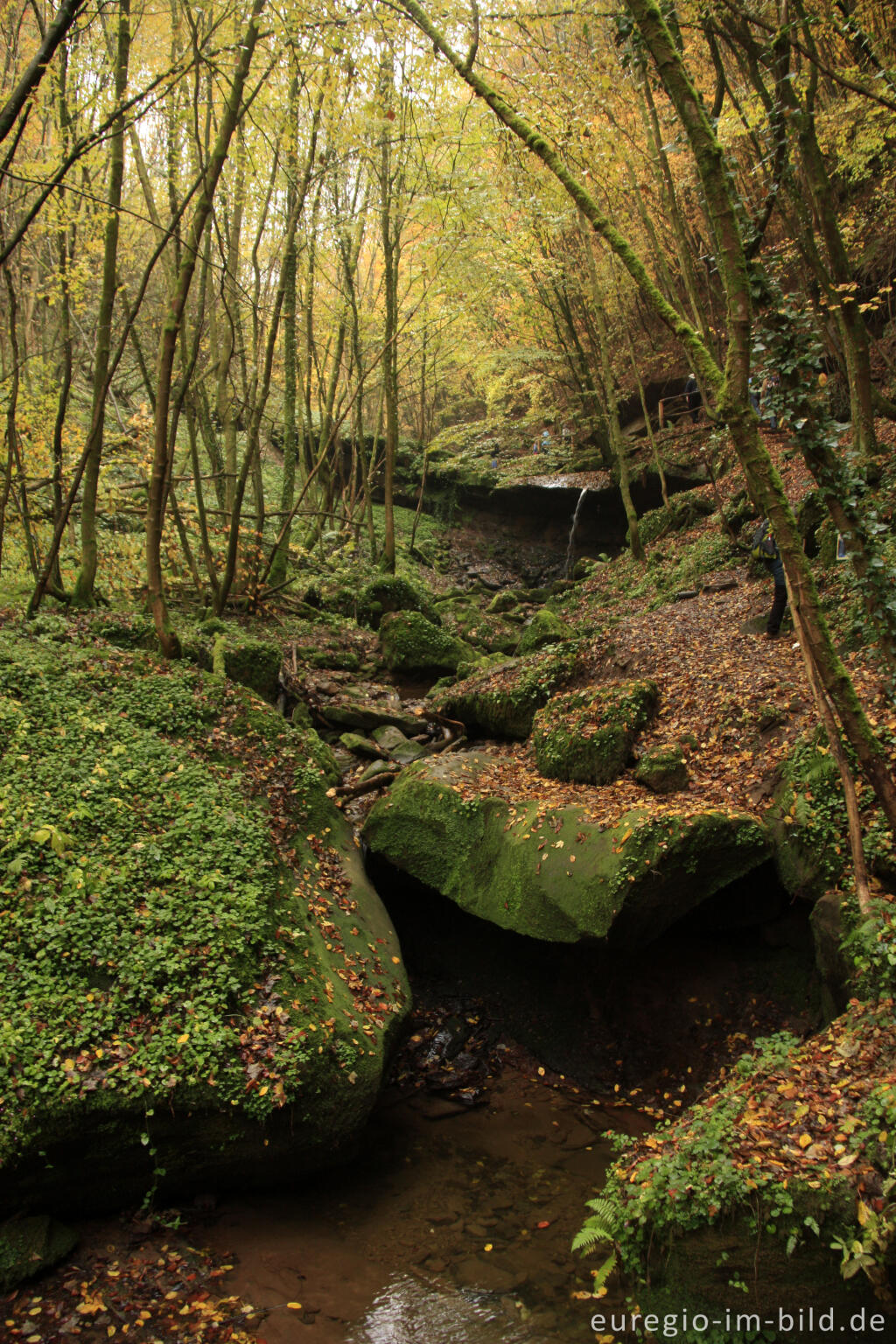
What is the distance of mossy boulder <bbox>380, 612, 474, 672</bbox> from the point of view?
47.7 feet

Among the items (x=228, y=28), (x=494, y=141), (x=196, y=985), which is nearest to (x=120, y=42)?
(x=228, y=28)

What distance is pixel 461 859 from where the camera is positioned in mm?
7535

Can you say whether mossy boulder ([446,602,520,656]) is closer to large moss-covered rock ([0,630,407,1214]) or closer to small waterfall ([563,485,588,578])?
small waterfall ([563,485,588,578])

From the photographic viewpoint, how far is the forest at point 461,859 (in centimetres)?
391

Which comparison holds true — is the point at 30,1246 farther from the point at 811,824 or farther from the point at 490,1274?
the point at 811,824

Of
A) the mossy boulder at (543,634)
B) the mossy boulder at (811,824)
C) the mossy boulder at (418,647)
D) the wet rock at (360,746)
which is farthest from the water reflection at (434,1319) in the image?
the mossy boulder at (418,647)

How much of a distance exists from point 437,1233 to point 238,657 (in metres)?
7.99

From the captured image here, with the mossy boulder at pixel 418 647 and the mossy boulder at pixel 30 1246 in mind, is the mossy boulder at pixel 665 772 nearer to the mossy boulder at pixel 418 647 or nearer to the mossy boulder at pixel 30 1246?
the mossy boulder at pixel 30 1246

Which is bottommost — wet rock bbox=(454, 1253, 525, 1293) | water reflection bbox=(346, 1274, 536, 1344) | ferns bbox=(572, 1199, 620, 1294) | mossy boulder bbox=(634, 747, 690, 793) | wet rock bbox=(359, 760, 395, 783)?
wet rock bbox=(454, 1253, 525, 1293)

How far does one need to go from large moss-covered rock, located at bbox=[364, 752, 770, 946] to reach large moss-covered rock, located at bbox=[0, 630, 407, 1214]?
2.83 feet

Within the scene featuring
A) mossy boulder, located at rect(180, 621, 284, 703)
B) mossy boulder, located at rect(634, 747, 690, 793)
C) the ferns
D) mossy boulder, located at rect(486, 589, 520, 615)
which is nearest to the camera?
the ferns

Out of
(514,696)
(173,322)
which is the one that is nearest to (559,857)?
(514,696)

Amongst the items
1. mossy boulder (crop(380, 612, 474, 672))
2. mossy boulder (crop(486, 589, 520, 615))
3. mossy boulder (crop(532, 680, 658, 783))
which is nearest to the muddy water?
mossy boulder (crop(532, 680, 658, 783))

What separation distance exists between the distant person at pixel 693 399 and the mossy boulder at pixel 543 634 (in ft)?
32.2
